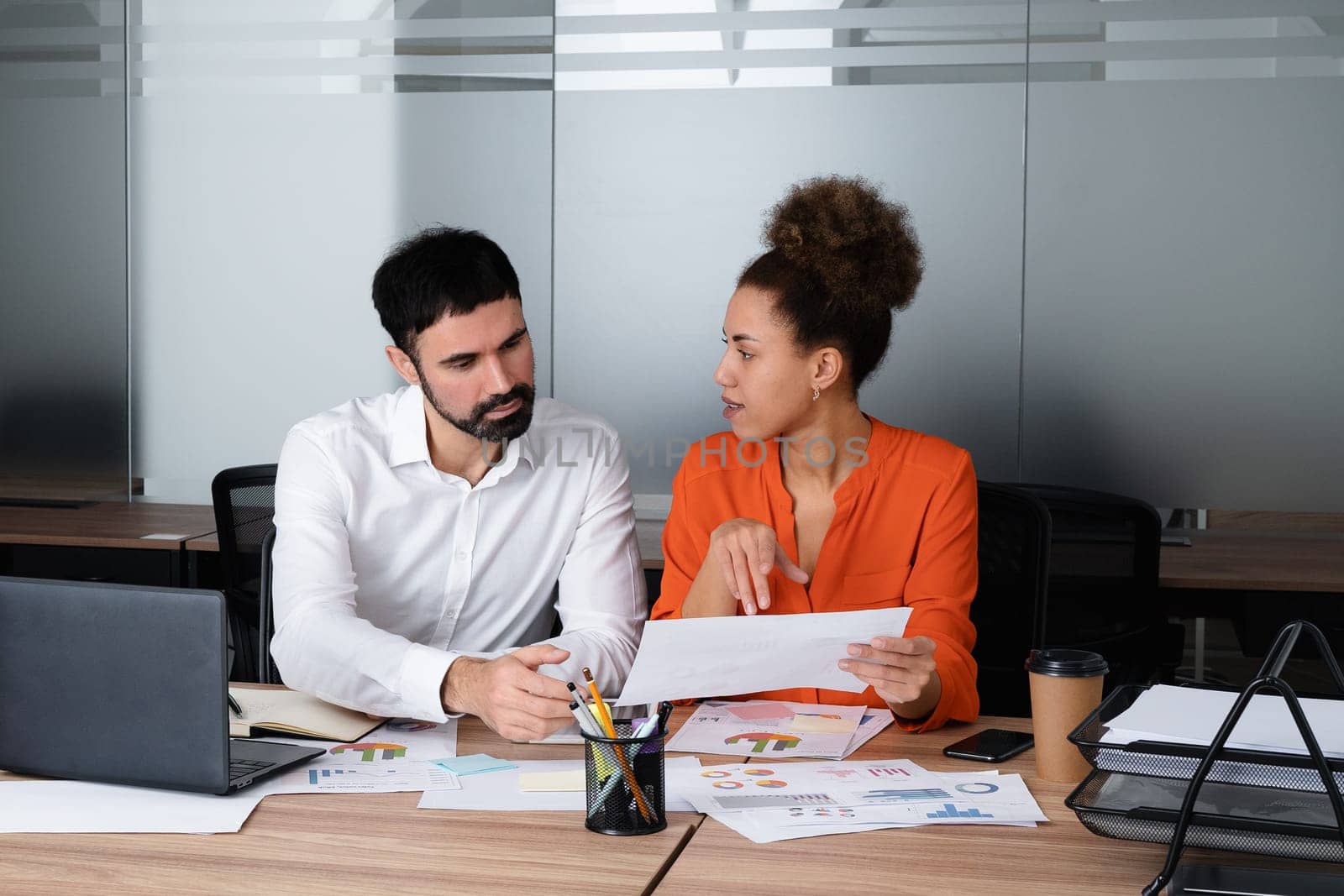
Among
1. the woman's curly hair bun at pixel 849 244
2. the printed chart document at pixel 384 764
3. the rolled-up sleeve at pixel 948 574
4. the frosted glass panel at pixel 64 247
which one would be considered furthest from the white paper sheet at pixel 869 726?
the frosted glass panel at pixel 64 247

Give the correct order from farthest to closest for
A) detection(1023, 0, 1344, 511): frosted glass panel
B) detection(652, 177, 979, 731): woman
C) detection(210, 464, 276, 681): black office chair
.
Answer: detection(1023, 0, 1344, 511): frosted glass panel → detection(210, 464, 276, 681): black office chair → detection(652, 177, 979, 731): woman

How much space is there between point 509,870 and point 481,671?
0.45 metres

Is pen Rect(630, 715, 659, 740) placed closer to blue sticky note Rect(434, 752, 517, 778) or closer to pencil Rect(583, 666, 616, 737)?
pencil Rect(583, 666, 616, 737)

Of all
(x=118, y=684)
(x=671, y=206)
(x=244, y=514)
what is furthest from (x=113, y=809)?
(x=671, y=206)

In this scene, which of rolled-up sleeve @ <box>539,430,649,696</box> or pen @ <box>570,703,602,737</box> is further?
rolled-up sleeve @ <box>539,430,649,696</box>

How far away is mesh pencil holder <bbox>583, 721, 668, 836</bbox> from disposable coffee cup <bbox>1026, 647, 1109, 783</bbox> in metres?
0.46

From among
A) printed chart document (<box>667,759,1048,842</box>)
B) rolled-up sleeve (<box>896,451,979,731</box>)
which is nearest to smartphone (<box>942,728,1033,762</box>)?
printed chart document (<box>667,759,1048,842</box>)

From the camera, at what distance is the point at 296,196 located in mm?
4023

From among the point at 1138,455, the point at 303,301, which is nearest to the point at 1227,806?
the point at 1138,455

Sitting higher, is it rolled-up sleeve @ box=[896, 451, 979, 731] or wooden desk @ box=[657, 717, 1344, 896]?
rolled-up sleeve @ box=[896, 451, 979, 731]

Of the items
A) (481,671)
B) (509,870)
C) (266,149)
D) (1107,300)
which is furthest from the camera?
(266,149)

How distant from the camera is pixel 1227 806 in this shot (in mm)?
1221

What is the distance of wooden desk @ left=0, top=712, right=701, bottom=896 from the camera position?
119 centimetres

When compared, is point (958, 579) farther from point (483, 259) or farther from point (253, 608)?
point (253, 608)
